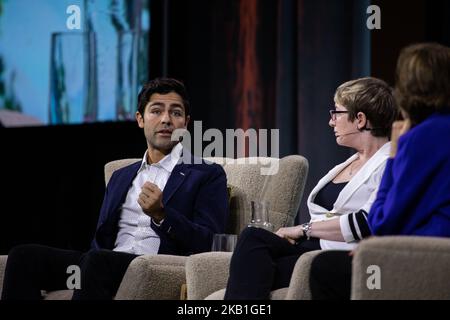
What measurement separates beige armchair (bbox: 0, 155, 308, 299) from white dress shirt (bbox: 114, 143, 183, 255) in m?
0.27

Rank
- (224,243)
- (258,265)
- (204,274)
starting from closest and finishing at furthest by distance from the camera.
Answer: (258,265), (204,274), (224,243)

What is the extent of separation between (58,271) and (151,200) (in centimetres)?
44

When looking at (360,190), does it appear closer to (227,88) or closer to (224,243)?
(224,243)

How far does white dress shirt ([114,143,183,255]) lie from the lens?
144 inches

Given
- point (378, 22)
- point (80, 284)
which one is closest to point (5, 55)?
point (378, 22)

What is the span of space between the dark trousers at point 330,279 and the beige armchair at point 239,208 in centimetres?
72

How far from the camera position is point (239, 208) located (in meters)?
3.82

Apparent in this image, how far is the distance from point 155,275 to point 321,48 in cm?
213

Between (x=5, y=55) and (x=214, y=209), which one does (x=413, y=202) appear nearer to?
(x=214, y=209)

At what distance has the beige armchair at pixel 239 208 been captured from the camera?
3148 millimetres

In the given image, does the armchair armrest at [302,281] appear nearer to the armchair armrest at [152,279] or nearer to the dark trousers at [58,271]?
the armchair armrest at [152,279]

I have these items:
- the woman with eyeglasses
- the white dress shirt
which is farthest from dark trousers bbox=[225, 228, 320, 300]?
the white dress shirt

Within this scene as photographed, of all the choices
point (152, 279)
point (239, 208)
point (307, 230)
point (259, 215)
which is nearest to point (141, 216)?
point (239, 208)

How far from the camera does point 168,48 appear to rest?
5473 mm
